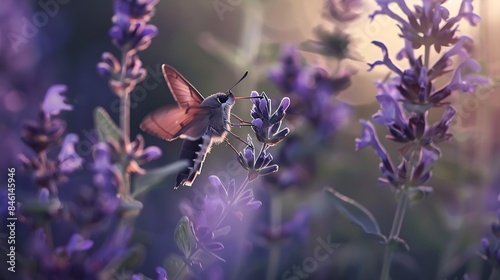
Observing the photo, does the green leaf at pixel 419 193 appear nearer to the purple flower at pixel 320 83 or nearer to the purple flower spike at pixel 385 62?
the purple flower spike at pixel 385 62

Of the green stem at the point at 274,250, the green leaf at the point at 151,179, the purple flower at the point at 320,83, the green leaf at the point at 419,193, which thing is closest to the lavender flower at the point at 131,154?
the green leaf at the point at 151,179

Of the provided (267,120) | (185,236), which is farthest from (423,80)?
(185,236)

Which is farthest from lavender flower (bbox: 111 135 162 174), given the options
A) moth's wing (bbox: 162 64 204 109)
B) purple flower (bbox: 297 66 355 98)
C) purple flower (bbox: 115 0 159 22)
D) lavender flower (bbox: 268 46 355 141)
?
purple flower (bbox: 297 66 355 98)

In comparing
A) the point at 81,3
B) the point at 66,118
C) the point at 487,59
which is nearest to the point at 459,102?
the point at 487,59

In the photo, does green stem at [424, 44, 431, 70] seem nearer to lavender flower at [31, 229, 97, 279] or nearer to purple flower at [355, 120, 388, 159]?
purple flower at [355, 120, 388, 159]

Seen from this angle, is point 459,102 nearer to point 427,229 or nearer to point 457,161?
point 457,161

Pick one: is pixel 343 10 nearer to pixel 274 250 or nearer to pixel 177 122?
pixel 274 250
